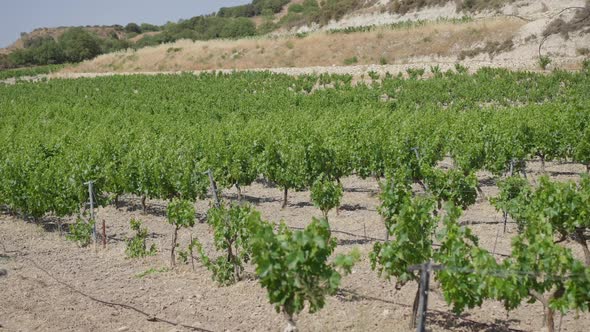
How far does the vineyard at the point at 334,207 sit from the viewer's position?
6188mm

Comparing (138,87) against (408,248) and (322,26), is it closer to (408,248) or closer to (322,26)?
(322,26)

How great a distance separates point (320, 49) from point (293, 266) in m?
46.5

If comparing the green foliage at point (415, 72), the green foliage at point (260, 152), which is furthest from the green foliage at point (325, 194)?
the green foliage at point (415, 72)

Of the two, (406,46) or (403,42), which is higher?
(403,42)

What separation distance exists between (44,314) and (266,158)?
785cm

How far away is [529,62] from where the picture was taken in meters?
38.8

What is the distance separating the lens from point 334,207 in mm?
13906

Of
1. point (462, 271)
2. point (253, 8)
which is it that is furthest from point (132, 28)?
point (462, 271)

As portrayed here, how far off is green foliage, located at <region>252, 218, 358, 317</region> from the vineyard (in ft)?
0.05

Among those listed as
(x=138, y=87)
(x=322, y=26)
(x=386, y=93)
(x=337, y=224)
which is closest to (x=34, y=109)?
(x=138, y=87)

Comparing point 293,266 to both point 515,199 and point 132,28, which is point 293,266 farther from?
point 132,28

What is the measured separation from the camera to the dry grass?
4469 centimetres

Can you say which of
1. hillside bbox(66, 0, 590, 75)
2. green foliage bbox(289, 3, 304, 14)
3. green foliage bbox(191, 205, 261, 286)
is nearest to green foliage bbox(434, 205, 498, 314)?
green foliage bbox(191, 205, 261, 286)

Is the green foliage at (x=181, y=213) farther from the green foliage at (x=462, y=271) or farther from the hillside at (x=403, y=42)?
the hillside at (x=403, y=42)
